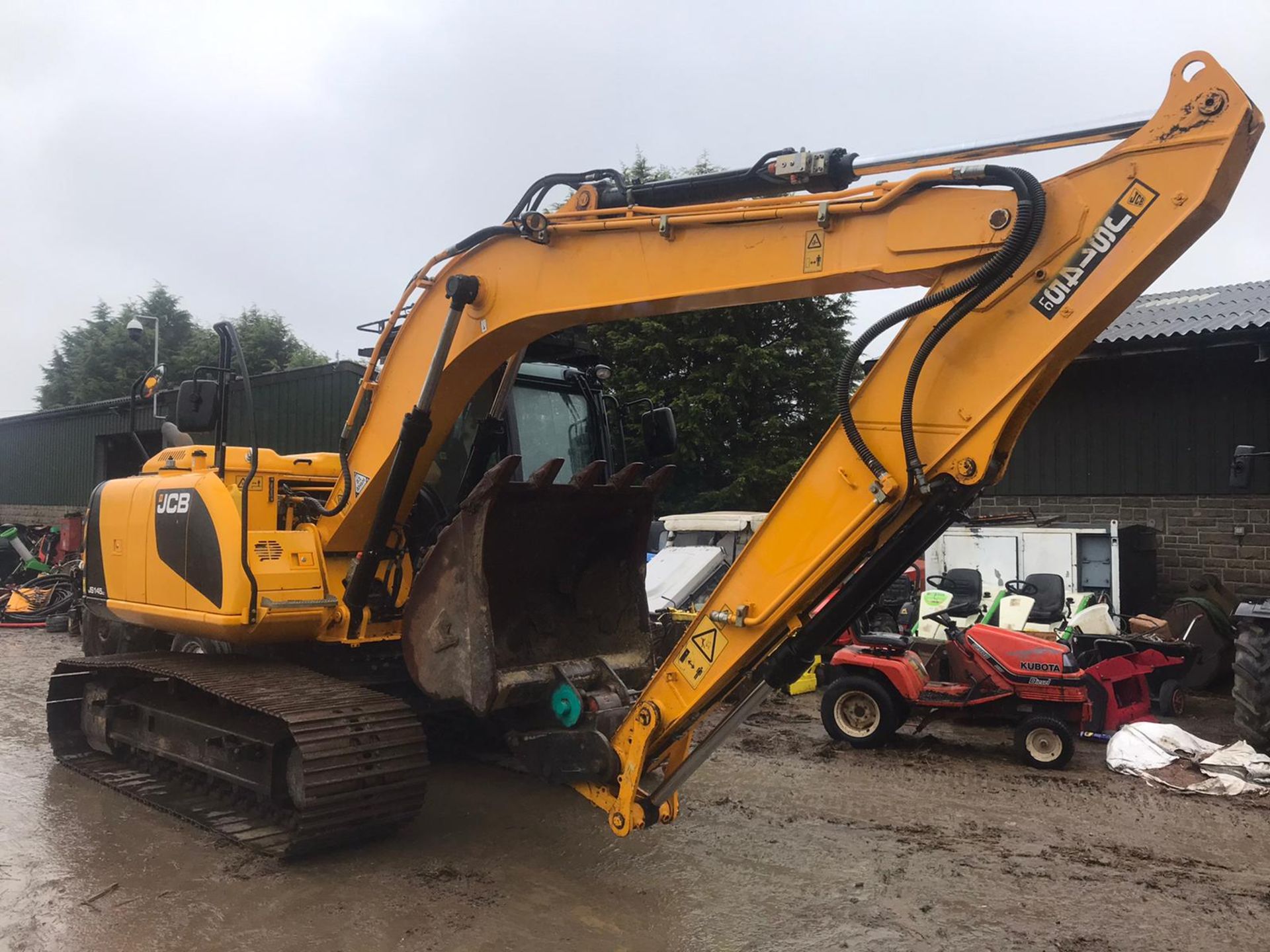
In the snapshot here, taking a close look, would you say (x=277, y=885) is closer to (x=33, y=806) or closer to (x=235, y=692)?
(x=235, y=692)

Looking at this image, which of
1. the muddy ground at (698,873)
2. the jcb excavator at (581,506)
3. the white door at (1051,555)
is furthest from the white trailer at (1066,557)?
the jcb excavator at (581,506)

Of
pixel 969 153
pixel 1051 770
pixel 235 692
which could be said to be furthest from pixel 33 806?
pixel 1051 770

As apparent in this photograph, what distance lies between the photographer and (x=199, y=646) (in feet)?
20.0

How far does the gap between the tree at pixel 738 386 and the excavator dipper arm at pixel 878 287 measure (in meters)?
13.8

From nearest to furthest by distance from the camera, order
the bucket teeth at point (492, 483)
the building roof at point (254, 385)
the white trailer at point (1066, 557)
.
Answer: the bucket teeth at point (492, 483) → the white trailer at point (1066, 557) → the building roof at point (254, 385)

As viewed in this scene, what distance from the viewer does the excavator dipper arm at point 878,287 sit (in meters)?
3.15

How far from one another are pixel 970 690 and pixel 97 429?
66.2 ft

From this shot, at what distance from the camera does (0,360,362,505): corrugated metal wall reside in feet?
52.2

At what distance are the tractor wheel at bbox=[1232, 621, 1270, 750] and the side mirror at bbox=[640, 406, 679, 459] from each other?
412 cm

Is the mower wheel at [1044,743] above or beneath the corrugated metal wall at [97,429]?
beneath

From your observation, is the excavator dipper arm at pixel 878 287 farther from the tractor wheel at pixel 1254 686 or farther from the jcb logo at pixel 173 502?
the tractor wheel at pixel 1254 686

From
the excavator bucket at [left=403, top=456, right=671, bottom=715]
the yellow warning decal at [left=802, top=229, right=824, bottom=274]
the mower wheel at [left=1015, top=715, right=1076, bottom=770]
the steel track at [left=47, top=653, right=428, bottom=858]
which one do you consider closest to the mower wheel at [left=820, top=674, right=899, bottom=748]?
the mower wheel at [left=1015, top=715, right=1076, bottom=770]

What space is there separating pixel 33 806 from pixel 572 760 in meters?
3.35

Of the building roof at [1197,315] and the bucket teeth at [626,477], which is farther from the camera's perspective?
the building roof at [1197,315]
